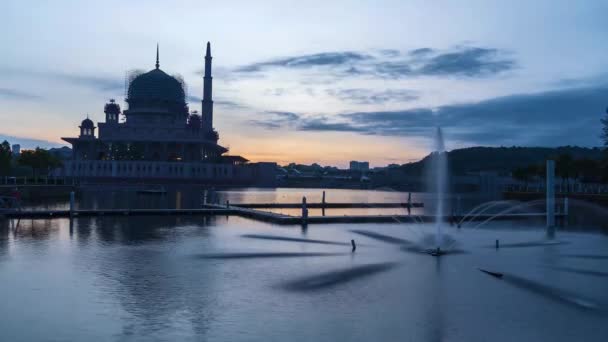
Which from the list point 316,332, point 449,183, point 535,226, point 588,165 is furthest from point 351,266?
point 449,183

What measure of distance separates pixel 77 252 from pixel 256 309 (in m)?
12.1

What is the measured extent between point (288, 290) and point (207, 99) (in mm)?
153424

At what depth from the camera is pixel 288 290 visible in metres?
17.0

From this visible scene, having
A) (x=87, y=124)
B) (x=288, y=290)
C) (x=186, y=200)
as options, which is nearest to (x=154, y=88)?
(x=87, y=124)

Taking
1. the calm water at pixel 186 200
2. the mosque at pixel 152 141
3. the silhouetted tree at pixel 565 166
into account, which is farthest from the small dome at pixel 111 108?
the silhouetted tree at pixel 565 166

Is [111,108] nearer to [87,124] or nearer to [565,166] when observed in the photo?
[87,124]

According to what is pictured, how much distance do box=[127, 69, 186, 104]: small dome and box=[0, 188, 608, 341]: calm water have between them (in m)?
130

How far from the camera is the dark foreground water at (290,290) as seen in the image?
12945 mm

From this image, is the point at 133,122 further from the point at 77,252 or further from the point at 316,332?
the point at 316,332

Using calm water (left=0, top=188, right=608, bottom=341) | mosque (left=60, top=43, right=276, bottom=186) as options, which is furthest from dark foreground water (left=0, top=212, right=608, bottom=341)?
mosque (left=60, top=43, right=276, bottom=186)

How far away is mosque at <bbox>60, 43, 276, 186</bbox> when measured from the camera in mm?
149000

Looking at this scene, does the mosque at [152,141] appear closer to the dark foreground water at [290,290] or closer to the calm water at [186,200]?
the calm water at [186,200]

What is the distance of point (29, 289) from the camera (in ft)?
54.2

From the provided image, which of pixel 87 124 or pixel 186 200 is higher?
pixel 87 124
